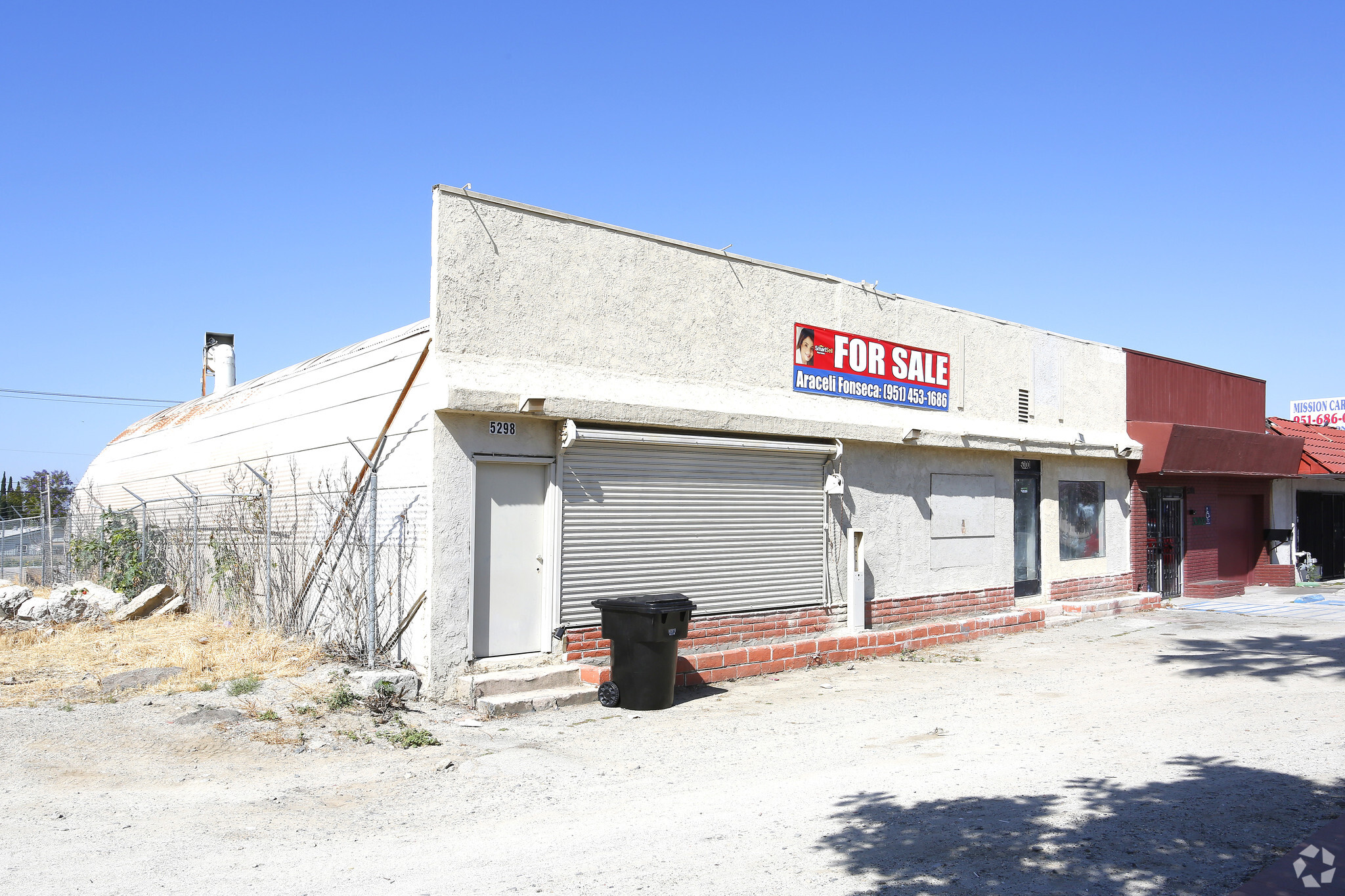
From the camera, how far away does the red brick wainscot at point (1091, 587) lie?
719 inches

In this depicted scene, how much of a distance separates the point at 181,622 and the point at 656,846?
10.6 m

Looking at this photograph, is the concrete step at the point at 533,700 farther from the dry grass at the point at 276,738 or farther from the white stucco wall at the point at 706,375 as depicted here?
the dry grass at the point at 276,738

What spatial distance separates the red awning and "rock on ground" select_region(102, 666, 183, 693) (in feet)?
60.0

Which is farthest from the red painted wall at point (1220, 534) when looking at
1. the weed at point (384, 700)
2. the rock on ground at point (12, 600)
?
the rock on ground at point (12, 600)

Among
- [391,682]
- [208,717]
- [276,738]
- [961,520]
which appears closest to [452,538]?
[391,682]

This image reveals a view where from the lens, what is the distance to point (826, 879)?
5.18 metres

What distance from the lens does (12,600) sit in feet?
43.8

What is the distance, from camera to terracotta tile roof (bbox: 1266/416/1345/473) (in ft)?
79.7

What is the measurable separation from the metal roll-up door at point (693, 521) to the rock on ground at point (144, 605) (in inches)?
299

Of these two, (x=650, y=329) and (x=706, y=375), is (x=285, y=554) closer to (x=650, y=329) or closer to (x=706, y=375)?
(x=650, y=329)

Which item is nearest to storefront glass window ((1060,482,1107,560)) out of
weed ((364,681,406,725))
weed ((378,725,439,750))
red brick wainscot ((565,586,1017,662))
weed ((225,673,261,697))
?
red brick wainscot ((565,586,1017,662))

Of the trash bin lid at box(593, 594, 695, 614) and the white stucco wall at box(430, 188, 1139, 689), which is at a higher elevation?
the white stucco wall at box(430, 188, 1139, 689)

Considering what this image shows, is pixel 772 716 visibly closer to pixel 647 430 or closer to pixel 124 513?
pixel 647 430

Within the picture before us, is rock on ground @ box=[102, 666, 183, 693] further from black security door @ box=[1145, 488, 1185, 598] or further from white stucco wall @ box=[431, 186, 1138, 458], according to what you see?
black security door @ box=[1145, 488, 1185, 598]
